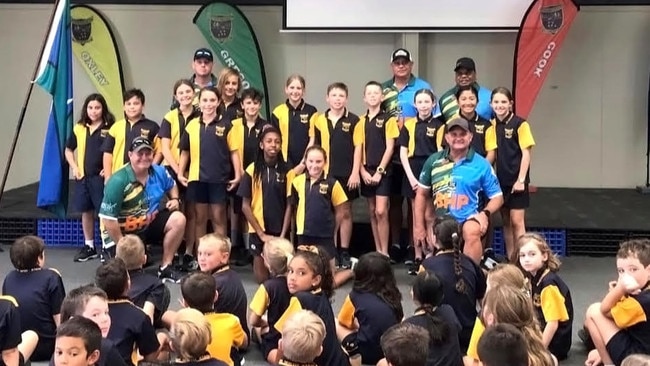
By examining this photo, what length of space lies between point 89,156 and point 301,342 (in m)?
3.90

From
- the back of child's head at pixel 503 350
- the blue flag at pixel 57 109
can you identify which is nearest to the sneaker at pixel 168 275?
A: the blue flag at pixel 57 109

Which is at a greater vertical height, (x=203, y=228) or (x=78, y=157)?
(x=78, y=157)

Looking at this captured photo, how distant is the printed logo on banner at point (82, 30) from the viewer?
8570mm

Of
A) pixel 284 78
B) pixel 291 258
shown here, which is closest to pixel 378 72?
pixel 284 78

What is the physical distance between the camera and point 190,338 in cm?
287

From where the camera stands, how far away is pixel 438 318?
334cm

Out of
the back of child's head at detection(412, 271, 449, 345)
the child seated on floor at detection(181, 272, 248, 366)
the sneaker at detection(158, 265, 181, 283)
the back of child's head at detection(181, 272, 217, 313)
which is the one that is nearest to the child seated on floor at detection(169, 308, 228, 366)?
the child seated on floor at detection(181, 272, 248, 366)

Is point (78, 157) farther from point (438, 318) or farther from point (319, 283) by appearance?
point (438, 318)

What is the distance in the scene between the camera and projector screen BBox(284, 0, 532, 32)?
25.8ft

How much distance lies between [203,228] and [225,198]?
28 cm

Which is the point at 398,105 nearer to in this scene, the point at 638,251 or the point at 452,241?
the point at 452,241

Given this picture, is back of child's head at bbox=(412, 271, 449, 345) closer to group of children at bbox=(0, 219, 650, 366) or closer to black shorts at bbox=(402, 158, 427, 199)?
group of children at bbox=(0, 219, 650, 366)

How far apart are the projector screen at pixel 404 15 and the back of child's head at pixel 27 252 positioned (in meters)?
4.59

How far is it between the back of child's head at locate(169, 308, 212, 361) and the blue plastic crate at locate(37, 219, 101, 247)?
161 inches
